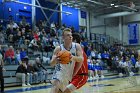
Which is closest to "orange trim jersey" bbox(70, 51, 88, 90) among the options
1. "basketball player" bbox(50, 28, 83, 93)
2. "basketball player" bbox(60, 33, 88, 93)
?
"basketball player" bbox(60, 33, 88, 93)

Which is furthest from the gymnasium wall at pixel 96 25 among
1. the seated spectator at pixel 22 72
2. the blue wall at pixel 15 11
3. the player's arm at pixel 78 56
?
the player's arm at pixel 78 56

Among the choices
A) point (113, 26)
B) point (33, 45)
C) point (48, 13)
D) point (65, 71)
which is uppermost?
point (48, 13)

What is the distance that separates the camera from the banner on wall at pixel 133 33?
30.7m

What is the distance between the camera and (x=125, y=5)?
93.6 feet

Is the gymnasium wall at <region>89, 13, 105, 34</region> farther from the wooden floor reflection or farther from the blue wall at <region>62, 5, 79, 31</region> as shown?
the wooden floor reflection

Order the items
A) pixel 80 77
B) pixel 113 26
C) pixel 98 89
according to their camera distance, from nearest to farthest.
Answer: pixel 80 77 → pixel 98 89 → pixel 113 26

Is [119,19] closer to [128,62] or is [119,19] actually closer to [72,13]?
[72,13]

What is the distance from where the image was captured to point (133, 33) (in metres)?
31.0

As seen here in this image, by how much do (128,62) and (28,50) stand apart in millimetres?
9608

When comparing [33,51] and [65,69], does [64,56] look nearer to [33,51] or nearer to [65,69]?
[65,69]

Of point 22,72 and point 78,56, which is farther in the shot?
point 22,72

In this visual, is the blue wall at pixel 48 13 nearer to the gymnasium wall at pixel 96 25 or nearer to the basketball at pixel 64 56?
the gymnasium wall at pixel 96 25

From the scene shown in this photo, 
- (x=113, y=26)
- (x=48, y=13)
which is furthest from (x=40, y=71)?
(x=113, y=26)

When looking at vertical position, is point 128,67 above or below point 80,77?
below
